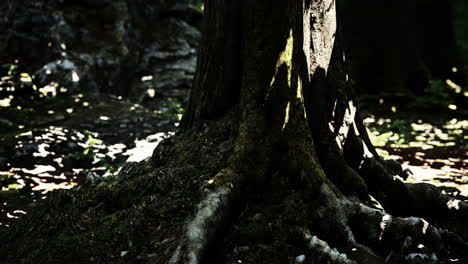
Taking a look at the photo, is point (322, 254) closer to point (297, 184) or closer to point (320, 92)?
point (297, 184)

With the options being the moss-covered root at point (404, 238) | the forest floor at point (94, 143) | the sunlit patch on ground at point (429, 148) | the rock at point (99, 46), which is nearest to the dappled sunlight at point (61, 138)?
the forest floor at point (94, 143)

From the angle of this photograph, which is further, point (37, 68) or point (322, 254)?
point (37, 68)

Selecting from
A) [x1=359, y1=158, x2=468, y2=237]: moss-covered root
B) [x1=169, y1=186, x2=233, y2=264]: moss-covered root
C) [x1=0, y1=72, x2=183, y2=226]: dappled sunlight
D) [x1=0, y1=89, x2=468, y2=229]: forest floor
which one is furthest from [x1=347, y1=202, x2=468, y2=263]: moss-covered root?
[x1=0, y1=72, x2=183, y2=226]: dappled sunlight

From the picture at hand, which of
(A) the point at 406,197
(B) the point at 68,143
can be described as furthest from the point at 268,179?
(B) the point at 68,143

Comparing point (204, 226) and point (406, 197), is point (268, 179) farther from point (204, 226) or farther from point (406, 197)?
point (406, 197)

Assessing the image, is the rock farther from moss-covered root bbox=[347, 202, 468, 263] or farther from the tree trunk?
moss-covered root bbox=[347, 202, 468, 263]

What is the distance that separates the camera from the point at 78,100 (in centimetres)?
1080

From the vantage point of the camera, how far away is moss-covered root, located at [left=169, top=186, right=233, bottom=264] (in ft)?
10.2

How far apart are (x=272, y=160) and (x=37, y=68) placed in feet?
32.4

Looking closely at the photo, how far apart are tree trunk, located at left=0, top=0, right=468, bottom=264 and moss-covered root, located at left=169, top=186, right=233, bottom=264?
11 millimetres

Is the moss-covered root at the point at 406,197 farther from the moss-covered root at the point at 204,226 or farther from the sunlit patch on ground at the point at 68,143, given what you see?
the sunlit patch on ground at the point at 68,143

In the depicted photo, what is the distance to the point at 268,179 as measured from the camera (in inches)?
155

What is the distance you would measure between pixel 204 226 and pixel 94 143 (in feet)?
18.4

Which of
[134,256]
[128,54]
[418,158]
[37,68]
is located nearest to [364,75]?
[418,158]
